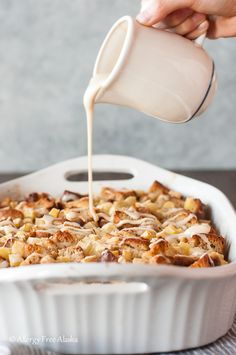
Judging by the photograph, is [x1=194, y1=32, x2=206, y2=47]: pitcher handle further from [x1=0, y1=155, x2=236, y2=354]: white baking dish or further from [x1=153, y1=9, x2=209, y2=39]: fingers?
[x1=0, y1=155, x2=236, y2=354]: white baking dish

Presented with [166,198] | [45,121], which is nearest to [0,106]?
[45,121]

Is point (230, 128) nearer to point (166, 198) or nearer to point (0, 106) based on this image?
point (0, 106)

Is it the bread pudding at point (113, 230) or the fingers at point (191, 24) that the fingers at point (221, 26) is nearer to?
the fingers at point (191, 24)

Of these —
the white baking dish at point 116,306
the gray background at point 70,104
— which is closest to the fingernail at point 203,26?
the white baking dish at point 116,306

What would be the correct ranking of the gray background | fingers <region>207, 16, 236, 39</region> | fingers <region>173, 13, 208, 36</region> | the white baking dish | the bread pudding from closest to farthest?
the white baking dish < the bread pudding < fingers <region>173, 13, 208, 36</region> < fingers <region>207, 16, 236, 39</region> < the gray background

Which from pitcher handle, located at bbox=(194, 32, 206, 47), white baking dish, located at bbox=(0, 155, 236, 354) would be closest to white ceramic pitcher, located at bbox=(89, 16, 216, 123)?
pitcher handle, located at bbox=(194, 32, 206, 47)

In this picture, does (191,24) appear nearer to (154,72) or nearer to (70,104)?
(154,72)
